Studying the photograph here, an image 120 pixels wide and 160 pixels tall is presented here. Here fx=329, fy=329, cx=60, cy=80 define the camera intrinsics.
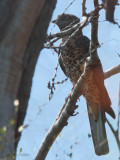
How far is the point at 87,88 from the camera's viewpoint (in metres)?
4.93

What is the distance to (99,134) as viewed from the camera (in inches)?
174

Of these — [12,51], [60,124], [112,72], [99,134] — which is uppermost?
[112,72]

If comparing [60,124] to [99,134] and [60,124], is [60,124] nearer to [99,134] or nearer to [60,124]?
[60,124]

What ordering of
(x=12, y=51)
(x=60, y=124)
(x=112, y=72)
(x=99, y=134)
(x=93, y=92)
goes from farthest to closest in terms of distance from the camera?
(x=93, y=92) → (x=99, y=134) → (x=112, y=72) → (x=60, y=124) → (x=12, y=51)

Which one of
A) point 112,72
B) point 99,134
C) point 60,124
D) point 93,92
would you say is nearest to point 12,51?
point 60,124

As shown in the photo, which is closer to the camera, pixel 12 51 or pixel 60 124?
pixel 12 51

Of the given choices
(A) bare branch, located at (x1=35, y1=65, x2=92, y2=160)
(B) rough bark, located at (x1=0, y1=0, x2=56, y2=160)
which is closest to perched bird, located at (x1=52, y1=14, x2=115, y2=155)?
(A) bare branch, located at (x1=35, y1=65, x2=92, y2=160)

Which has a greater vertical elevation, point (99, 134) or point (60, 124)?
point (99, 134)

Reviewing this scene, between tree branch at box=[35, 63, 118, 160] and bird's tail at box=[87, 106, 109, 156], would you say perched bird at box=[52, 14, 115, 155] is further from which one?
tree branch at box=[35, 63, 118, 160]

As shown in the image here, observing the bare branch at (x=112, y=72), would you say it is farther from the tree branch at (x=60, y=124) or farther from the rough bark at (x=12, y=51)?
the rough bark at (x=12, y=51)

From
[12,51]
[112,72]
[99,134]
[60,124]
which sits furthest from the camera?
[99,134]

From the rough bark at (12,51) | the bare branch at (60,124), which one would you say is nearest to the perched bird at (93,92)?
the bare branch at (60,124)

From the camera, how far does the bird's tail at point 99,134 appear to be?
4.06 meters

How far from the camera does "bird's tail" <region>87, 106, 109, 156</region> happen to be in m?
4.06
